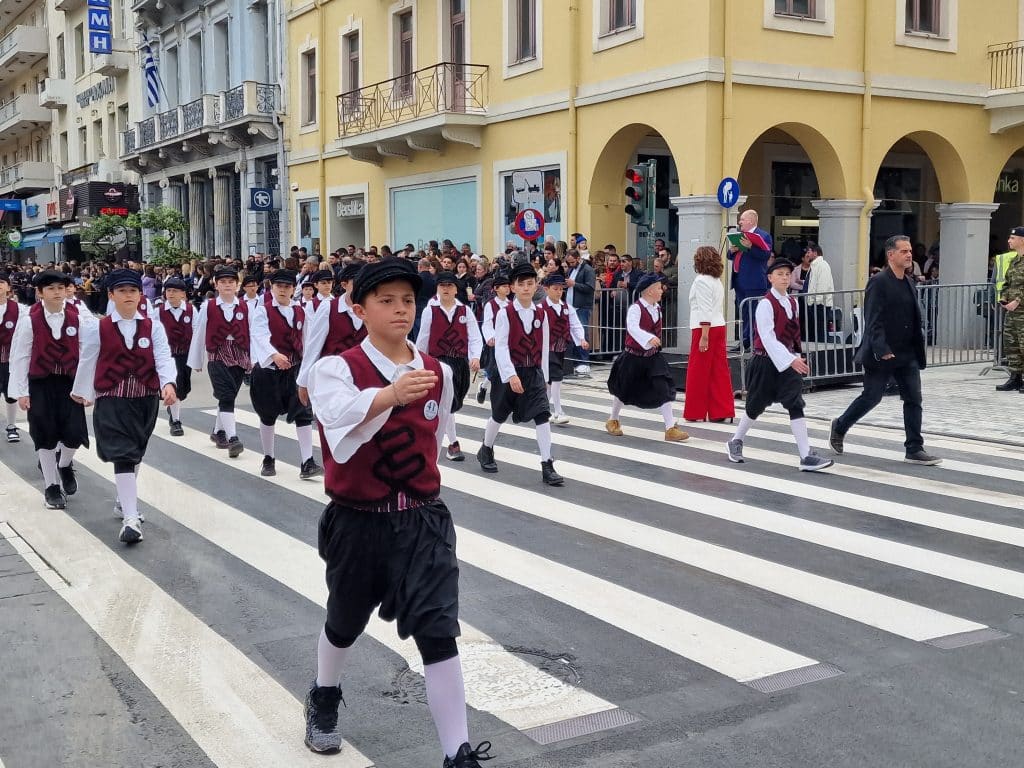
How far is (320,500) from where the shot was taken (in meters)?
8.95

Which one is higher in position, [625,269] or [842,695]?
[625,269]

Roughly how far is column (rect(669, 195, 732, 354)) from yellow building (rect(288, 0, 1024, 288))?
0.12 ft

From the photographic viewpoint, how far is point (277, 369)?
10.3m

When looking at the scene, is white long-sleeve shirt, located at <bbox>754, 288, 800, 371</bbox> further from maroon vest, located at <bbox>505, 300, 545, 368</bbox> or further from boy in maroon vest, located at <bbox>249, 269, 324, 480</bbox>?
boy in maroon vest, located at <bbox>249, 269, 324, 480</bbox>

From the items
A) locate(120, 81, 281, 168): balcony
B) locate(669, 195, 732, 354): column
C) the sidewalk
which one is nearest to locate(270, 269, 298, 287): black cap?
the sidewalk

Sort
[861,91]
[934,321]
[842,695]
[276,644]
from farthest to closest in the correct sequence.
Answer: [861,91] → [934,321] → [276,644] → [842,695]

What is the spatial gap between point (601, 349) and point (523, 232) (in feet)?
7.39

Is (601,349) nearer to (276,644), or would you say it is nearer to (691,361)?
(691,361)

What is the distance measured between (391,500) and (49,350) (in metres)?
5.88

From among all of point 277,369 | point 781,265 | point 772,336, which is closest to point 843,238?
point 781,265

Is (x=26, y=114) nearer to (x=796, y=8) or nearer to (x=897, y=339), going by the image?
(x=796, y=8)

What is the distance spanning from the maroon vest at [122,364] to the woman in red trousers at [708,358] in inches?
243

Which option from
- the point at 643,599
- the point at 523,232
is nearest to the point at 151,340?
the point at 643,599

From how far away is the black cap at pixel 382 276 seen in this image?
3957 mm
